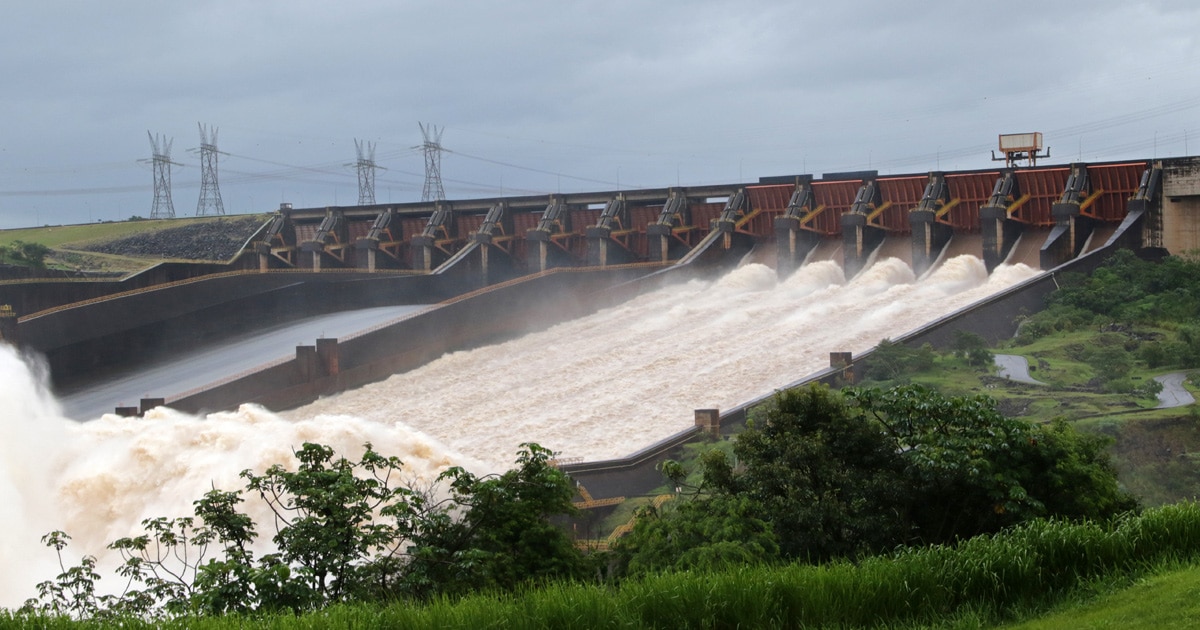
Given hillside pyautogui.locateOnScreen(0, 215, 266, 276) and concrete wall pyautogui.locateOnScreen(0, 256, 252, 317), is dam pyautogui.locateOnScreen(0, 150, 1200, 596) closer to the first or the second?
concrete wall pyautogui.locateOnScreen(0, 256, 252, 317)

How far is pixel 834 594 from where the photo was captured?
37.0ft

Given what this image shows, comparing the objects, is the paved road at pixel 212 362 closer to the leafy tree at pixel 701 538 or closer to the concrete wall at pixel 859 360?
the concrete wall at pixel 859 360

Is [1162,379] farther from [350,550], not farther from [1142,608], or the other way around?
[350,550]

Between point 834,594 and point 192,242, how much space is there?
205 feet

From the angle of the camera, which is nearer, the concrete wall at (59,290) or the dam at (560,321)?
the dam at (560,321)

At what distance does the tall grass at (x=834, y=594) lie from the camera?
427 inches

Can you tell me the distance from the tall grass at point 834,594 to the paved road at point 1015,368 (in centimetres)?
1690

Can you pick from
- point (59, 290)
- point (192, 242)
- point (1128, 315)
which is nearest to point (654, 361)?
point (1128, 315)

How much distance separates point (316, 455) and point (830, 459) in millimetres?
5924

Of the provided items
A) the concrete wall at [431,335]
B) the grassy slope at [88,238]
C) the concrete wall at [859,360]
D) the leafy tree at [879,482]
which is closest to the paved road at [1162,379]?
the concrete wall at [859,360]

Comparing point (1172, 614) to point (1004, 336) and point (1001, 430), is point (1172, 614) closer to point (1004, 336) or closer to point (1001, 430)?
point (1001, 430)

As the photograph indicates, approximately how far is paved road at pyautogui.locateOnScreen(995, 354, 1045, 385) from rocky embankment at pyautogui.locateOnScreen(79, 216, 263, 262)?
139 feet

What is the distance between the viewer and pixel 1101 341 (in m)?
30.8

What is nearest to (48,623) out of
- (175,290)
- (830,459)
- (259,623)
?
(259,623)
